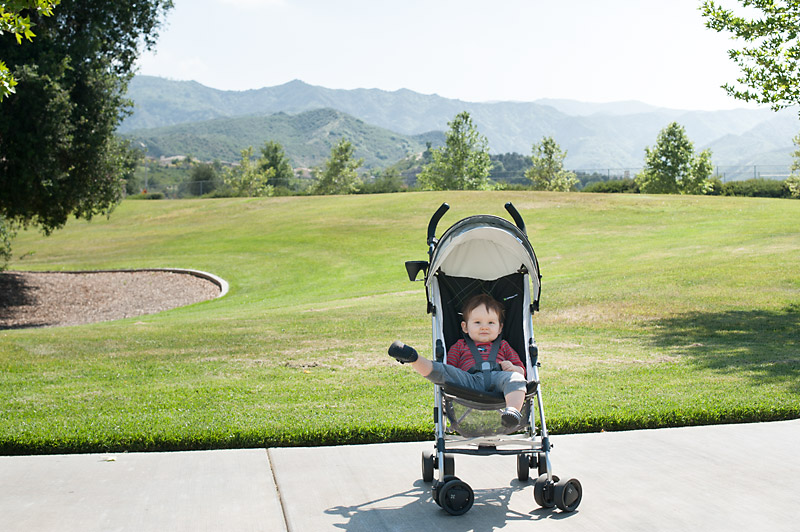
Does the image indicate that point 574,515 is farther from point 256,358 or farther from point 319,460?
point 256,358

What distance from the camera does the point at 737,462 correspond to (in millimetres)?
5164

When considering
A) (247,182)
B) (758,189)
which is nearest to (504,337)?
(758,189)

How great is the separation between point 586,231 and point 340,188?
5048 centimetres

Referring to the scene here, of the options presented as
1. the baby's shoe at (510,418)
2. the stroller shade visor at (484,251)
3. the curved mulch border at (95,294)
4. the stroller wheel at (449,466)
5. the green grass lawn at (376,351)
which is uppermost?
the stroller shade visor at (484,251)

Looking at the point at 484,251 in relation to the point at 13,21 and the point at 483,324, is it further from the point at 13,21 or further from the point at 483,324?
the point at 13,21

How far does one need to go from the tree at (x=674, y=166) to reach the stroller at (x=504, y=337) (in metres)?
54.5

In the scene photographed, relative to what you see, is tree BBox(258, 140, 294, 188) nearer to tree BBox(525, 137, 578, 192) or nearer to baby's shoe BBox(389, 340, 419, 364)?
tree BBox(525, 137, 578, 192)

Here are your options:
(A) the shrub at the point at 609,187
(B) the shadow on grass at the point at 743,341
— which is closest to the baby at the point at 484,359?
(B) the shadow on grass at the point at 743,341

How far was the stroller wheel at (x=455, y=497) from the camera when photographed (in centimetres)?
420

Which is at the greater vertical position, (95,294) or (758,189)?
(758,189)

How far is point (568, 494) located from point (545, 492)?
5.4 inches

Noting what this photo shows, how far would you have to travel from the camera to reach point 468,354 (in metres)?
5.05

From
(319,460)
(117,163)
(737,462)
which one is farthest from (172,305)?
(737,462)

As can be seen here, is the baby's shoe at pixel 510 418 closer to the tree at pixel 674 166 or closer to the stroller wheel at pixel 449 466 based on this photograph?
the stroller wheel at pixel 449 466
